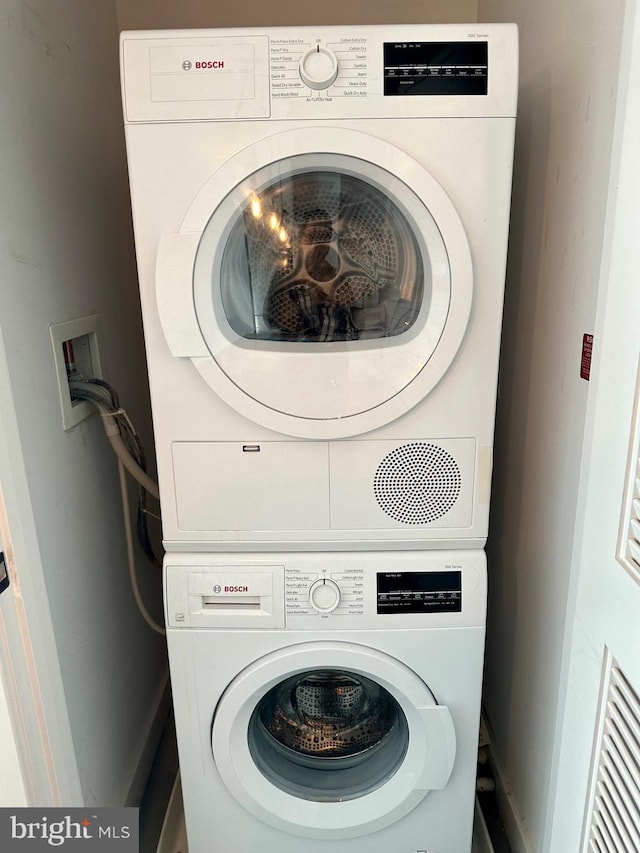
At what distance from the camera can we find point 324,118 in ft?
3.05

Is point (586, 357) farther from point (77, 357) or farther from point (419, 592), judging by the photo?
point (77, 357)

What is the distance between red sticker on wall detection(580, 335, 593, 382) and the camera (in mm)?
979

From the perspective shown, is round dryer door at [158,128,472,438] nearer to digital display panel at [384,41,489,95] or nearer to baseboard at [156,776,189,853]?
digital display panel at [384,41,489,95]

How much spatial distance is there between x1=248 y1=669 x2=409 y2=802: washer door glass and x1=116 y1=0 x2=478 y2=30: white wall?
64.6 inches

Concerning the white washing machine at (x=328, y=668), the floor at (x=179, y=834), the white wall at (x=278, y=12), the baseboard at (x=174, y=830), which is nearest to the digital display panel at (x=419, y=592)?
the white washing machine at (x=328, y=668)

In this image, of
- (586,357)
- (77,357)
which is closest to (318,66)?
(586,357)

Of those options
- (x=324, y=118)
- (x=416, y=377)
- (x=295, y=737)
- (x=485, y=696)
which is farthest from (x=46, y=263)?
(x=485, y=696)

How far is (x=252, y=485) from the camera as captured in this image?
1094mm

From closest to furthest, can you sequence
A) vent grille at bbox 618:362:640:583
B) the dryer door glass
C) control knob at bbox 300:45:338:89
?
1. vent grille at bbox 618:362:640:583
2. control knob at bbox 300:45:338:89
3. the dryer door glass

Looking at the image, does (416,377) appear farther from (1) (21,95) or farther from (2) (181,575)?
(1) (21,95)

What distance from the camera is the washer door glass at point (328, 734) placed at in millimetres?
1259

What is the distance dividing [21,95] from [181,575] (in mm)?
910

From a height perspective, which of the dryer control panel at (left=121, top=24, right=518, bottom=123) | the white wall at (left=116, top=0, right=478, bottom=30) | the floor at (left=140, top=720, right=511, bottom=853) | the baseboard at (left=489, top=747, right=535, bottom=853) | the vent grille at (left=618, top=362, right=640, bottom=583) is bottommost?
the floor at (left=140, top=720, right=511, bottom=853)

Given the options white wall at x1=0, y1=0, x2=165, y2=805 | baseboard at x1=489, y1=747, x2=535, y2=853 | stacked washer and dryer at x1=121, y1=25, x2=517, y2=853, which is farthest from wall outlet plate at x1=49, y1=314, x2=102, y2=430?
baseboard at x1=489, y1=747, x2=535, y2=853
